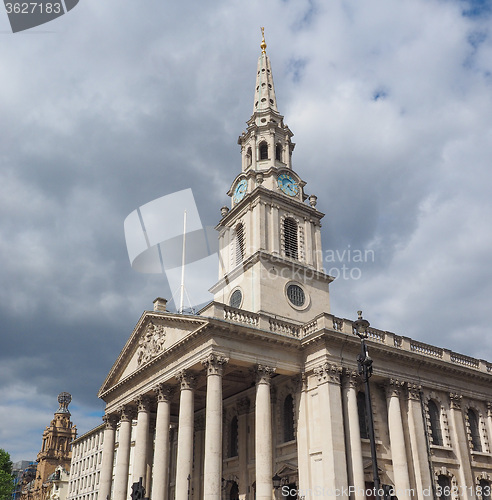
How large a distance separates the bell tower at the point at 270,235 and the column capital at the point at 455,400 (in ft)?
35.7

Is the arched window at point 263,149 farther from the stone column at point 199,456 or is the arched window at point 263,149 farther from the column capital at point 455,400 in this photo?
the column capital at point 455,400

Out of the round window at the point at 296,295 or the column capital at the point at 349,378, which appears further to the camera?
the round window at the point at 296,295

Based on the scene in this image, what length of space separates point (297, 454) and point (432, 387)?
10889mm

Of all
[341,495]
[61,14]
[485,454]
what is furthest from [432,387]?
[61,14]

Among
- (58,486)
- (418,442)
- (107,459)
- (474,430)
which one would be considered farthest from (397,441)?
(58,486)

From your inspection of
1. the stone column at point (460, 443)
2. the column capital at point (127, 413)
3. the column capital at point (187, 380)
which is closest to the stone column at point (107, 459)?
the column capital at point (127, 413)

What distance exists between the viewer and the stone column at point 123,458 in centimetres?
3616

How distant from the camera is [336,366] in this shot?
30.9m

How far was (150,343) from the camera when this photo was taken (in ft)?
119

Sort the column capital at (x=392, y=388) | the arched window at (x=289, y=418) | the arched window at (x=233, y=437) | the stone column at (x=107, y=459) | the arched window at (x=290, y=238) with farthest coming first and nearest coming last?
the arched window at (x=290, y=238), the stone column at (x=107, y=459), the arched window at (x=233, y=437), the column capital at (x=392, y=388), the arched window at (x=289, y=418)

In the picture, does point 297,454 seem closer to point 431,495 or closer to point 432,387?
point 431,495

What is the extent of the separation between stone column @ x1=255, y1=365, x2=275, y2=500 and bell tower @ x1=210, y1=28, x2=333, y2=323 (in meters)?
8.07

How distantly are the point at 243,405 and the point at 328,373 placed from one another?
854 centimetres

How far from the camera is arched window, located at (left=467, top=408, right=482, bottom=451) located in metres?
37.2
